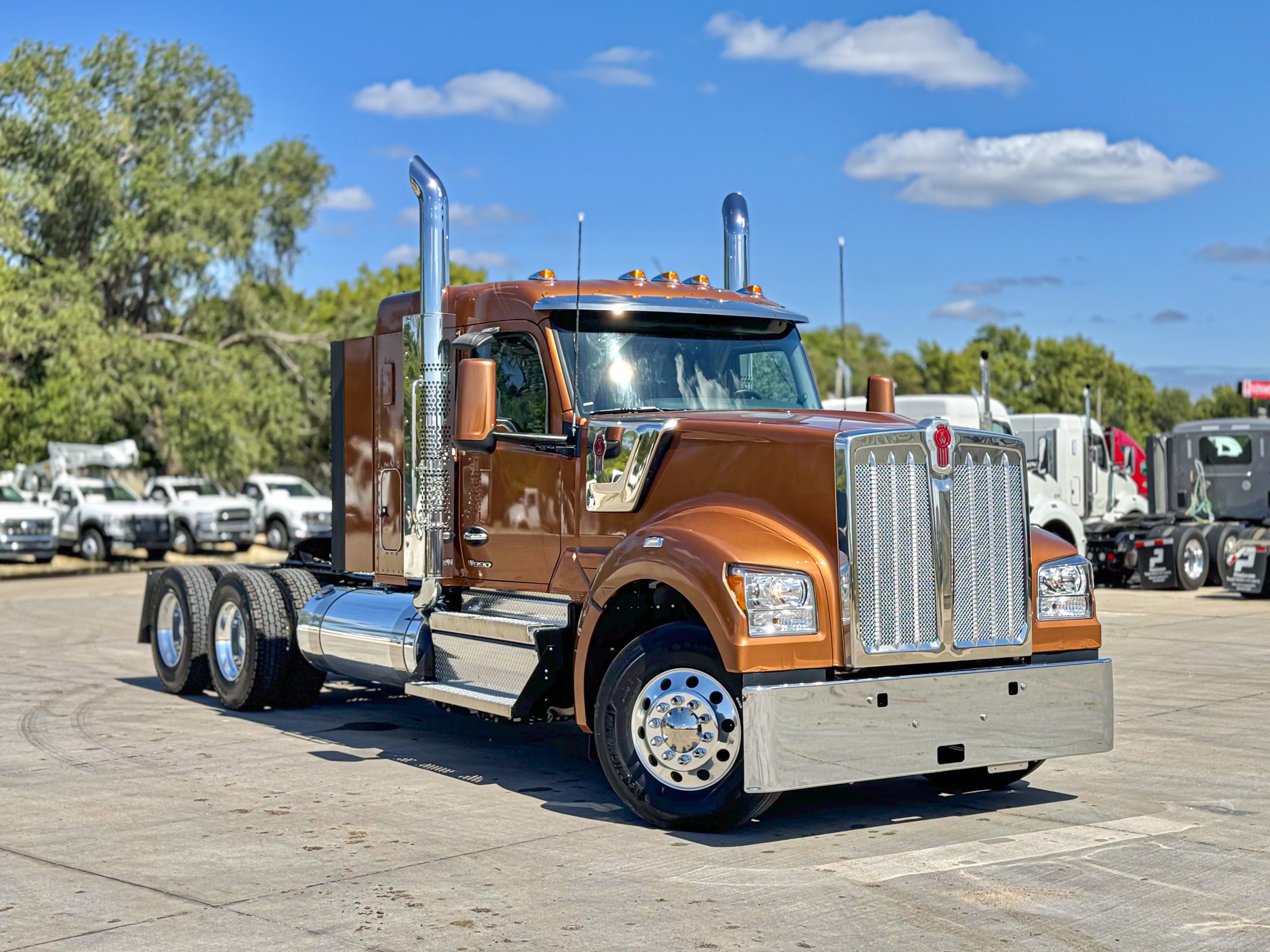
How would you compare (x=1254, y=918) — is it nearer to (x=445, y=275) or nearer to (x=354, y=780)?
(x=354, y=780)

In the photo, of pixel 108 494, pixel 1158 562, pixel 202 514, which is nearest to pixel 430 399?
pixel 1158 562

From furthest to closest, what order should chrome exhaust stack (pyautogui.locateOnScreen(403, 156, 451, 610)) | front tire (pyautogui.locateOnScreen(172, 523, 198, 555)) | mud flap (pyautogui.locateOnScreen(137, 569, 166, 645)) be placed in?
front tire (pyautogui.locateOnScreen(172, 523, 198, 555)), mud flap (pyautogui.locateOnScreen(137, 569, 166, 645)), chrome exhaust stack (pyautogui.locateOnScreen(403, 156, 451, 610))

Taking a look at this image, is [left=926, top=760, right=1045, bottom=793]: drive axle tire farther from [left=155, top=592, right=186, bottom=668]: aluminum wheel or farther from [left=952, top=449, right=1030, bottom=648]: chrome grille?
[left=155, top=592, right=186, bottom=668]: aluminum wheel

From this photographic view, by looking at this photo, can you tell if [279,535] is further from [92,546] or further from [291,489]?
[92,546]

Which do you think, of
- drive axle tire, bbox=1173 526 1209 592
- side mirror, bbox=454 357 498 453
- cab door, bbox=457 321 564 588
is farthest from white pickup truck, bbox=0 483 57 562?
side mirror, bbox=454 357 498 453

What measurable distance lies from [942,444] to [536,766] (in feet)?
11.0

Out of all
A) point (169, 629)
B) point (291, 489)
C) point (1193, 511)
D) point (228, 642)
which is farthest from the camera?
point (291, 489)

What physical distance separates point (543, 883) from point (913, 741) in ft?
6.14

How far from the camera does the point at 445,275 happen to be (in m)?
9.45

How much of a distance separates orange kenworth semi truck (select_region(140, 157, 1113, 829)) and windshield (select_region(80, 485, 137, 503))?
26.7 metres

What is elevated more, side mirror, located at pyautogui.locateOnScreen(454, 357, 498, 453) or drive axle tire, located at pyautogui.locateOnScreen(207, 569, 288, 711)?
side mirror, located at pyautogui.locateOnScreen(454, 357, 498, 453)

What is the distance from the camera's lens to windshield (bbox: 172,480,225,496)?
3719 cm

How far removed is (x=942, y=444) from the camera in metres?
7.26

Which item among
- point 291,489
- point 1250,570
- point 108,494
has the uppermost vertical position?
point 291,489
